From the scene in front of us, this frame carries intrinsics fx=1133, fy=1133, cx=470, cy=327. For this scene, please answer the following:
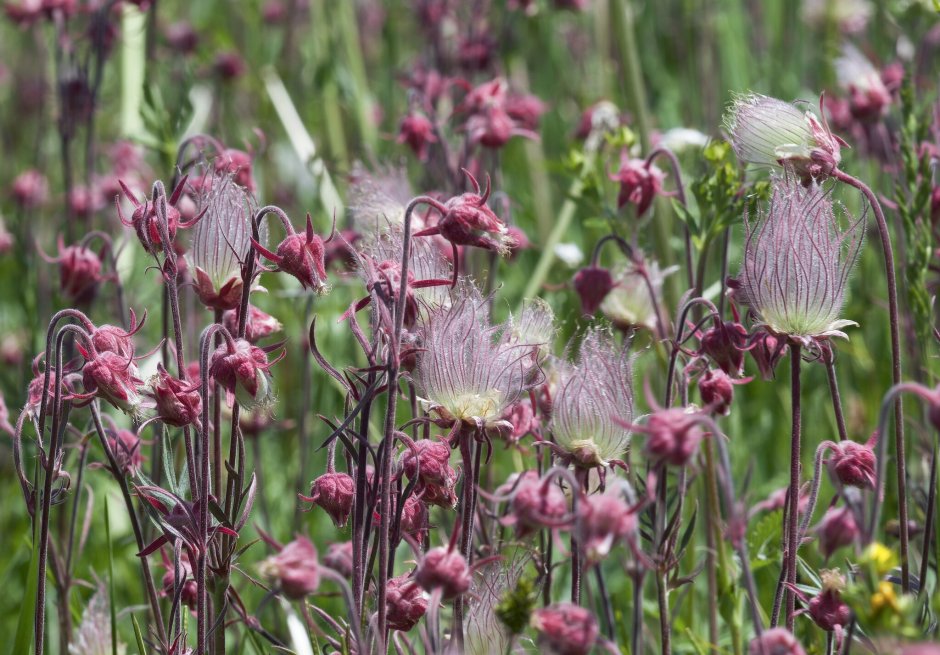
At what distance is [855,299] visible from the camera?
457 cm

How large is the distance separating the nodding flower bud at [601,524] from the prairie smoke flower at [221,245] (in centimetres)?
90

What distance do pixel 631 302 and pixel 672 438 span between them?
1.50m

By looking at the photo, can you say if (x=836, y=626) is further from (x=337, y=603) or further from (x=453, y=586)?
(x=337, y=603)

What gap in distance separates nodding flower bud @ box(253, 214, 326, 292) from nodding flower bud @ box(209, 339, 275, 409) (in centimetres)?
15

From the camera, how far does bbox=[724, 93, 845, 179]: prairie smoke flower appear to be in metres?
2.13

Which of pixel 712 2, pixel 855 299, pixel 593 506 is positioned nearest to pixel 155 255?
pixel 593 506

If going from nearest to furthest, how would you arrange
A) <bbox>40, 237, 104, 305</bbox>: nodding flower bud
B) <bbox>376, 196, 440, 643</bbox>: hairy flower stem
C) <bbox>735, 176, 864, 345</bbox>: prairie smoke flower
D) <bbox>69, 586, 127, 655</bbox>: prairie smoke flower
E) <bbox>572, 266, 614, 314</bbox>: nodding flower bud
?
<bbox>376, 196, 440, 643</bbox>: hairy flower stem, <bbox>735, 176, 864, 345</bbox>: prairie smoke flower, <bbox>69, 586, 127, 655</bbox>: prairie smoke flower, <bbox>572, 266, 614, 314</bbox>: nodding flower bud, <bbox>40, 237, 104, 305</bbox>: nodding flower bud

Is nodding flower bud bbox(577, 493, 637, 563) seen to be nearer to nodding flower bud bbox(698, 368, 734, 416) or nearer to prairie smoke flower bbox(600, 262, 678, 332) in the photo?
nodding flower bud bbox(698, 368, 734, 416)

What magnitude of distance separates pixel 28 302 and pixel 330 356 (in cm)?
105

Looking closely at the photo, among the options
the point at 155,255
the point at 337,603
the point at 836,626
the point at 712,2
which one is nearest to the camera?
the point at 836,626

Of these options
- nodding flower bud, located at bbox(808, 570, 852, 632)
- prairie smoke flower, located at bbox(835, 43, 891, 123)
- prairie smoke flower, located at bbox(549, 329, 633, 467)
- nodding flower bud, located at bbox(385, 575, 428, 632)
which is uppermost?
prairie smoke flower, located at bbox(835, 43, 891, 123)

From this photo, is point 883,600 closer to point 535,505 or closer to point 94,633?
point 535,505

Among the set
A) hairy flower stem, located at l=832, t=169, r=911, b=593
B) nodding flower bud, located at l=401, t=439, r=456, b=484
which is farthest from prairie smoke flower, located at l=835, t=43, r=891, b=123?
nodding flower bud, located at l=401, t=439, r=456, b=484

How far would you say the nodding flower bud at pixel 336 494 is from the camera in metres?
2.00
